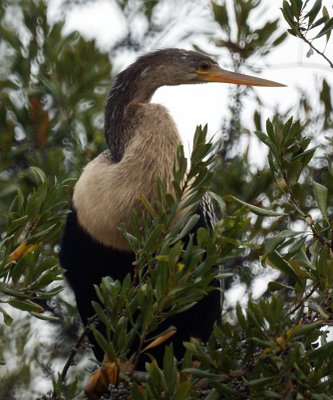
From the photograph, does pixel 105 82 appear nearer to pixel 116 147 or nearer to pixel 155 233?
pixel 116 147

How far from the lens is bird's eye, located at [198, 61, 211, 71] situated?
4.71 metres

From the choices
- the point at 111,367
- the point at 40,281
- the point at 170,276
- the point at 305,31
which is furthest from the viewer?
the point at 305,31

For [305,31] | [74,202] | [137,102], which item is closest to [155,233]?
[305,31]

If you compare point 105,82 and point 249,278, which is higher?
point 105,82

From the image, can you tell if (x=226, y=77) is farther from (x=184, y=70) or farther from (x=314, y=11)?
(x=314, y=11)

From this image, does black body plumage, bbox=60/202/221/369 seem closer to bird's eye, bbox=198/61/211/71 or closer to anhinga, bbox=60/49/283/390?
anhinga, bbox=60/49/283/390

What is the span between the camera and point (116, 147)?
4.28 meters

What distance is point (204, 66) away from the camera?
4.73m

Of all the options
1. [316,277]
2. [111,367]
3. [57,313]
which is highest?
[316,277]

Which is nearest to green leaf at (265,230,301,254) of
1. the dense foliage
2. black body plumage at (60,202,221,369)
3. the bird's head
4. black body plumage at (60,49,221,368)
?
the dense foliage

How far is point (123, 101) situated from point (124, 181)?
552mm

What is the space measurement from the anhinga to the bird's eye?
96 mm

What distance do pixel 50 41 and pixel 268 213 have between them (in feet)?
7.83

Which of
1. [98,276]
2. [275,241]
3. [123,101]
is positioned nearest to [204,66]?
[123,101]
